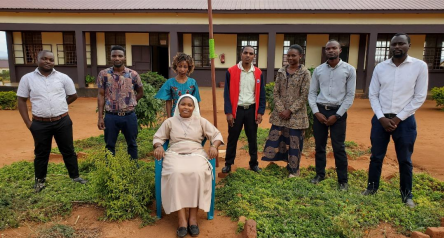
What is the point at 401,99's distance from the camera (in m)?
3.33

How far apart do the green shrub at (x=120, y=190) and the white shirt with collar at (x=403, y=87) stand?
2.78 m

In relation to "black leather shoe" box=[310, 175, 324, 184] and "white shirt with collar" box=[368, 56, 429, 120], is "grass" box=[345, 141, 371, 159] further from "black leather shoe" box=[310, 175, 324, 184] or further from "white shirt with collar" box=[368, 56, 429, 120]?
"white shirt with collar" box=[368, 56, 429, 120]

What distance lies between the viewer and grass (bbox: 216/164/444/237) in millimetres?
2904

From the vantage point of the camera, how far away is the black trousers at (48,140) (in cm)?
371

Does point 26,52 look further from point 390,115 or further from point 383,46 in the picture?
point 383,46

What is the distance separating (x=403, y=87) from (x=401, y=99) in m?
0.13

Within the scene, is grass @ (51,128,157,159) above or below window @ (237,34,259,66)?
below

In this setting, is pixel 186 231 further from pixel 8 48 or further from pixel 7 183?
pixel 8 48

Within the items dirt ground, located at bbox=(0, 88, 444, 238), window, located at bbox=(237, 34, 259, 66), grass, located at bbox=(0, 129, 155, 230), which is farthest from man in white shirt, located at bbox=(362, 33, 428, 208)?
window, located at bbox=(237, 34, 259, 66)

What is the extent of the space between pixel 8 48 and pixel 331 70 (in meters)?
17.3

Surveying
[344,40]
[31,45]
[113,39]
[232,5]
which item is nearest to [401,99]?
[232,5]

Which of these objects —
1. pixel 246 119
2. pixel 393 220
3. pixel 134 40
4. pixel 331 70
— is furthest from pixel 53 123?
pixel 134 40

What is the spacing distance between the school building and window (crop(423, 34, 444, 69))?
0.04 meters

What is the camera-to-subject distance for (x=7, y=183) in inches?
162
